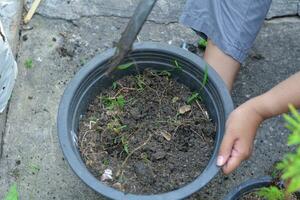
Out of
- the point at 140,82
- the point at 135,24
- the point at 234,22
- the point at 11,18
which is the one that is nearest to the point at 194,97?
the point at 140,82

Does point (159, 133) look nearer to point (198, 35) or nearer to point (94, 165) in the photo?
point (94, 165)

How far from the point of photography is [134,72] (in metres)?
1.57

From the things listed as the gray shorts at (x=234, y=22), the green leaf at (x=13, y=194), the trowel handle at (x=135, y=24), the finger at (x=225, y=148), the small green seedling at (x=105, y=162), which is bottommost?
the green leaf at (x=13, y=194)

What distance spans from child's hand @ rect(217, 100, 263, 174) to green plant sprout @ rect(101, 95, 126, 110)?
1.08 ft

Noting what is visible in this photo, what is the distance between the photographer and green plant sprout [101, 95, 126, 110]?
5.00 ft

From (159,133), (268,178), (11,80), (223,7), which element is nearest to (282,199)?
(268,178)

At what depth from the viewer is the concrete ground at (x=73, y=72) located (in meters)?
1.68

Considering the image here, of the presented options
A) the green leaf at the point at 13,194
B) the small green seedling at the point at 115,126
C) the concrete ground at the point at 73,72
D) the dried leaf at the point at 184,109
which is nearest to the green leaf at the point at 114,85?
the small green seedling at the point at 115,126

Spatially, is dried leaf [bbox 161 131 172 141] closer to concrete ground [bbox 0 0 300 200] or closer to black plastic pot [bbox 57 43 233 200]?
black plastic pot [bbox 57 43 233 200]

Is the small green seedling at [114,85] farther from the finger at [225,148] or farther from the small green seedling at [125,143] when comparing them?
the finger at [225,148]

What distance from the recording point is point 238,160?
1.38 m

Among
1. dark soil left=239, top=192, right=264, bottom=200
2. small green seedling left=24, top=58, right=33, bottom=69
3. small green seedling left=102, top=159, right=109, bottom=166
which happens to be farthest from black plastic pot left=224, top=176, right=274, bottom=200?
small green seedling left=24, top=58, right=33, bottom=69

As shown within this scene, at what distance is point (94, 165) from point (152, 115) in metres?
0.23

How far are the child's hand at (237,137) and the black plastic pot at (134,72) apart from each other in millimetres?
31
